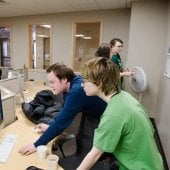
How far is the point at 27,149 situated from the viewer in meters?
1.33

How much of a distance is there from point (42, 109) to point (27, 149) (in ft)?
2.18

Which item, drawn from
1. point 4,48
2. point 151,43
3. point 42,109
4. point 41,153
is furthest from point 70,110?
point 4,48

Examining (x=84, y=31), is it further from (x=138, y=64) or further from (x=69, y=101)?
(x=69, y=101)


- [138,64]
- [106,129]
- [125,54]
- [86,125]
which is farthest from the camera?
[125,54]

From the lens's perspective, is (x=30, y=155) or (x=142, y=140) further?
(x=30, y=155)

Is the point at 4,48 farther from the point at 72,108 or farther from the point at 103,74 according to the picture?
the point at 103,74

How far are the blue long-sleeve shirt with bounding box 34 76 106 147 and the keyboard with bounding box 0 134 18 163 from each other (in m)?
0.20

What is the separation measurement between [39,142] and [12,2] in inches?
142

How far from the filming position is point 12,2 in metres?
4.01

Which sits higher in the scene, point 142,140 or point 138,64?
point 138,64

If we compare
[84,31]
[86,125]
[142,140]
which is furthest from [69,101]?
[84,31]

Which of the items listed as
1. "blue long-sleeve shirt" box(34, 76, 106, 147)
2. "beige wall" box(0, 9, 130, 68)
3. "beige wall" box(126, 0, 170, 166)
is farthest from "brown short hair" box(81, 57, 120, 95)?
"beige wall" box(0, 9, 130, 68)

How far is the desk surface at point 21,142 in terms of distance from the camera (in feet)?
3.88

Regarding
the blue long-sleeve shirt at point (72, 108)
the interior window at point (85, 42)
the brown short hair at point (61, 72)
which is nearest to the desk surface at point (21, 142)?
the blue long-sleeve shirt at point (72, 108)
